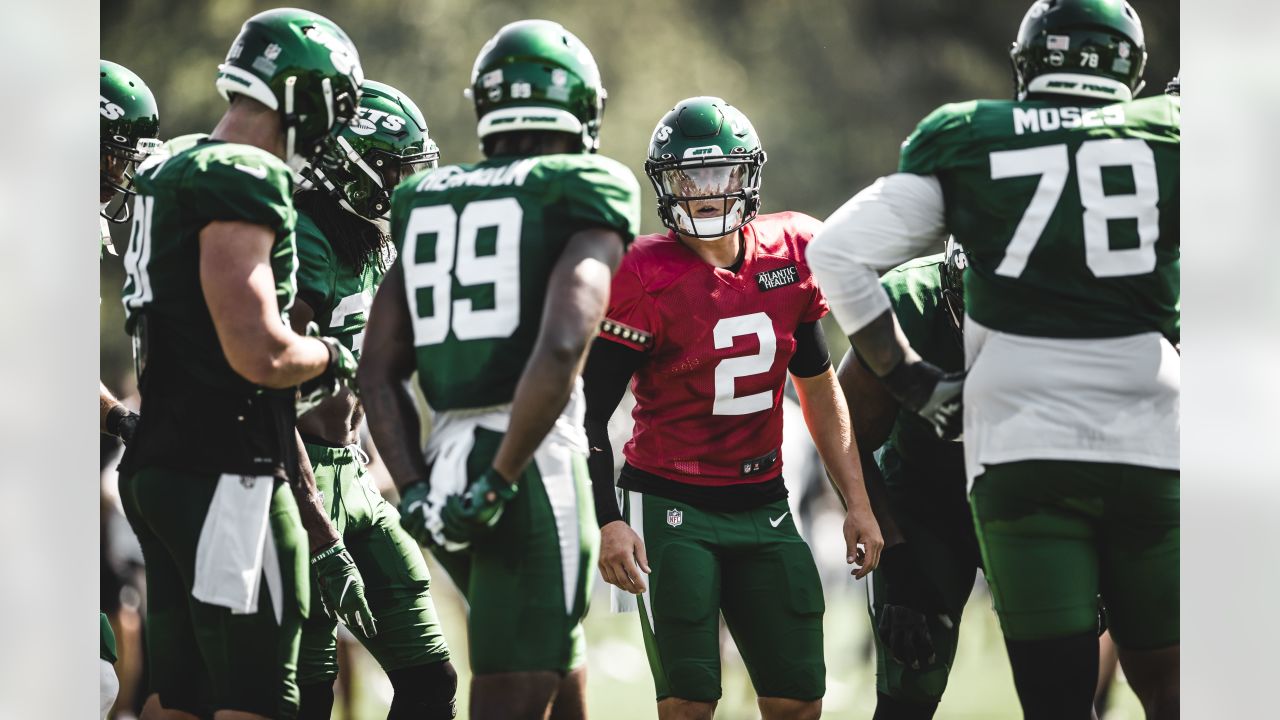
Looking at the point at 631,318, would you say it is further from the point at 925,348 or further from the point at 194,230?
the point at 194,230

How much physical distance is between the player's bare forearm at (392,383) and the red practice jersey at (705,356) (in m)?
0.77

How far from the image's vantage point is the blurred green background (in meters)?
4.11

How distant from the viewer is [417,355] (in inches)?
90.0

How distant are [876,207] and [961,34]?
6.39ft

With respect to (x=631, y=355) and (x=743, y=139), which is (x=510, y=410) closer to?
(x=631, y=355)

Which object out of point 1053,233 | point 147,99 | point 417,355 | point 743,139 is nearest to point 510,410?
point 417,355

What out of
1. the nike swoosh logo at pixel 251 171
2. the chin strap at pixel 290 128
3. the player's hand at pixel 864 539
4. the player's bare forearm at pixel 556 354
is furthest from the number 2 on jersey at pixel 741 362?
the nike swoosh logo at pixel 251 171

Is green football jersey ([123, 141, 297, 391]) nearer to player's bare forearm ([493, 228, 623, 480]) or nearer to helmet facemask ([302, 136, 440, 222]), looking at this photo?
player's bare forearm ([493, 228, 623, 480])

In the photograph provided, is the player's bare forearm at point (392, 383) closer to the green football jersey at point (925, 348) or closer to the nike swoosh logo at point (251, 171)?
the nike swoosh logo at point (251, 171)

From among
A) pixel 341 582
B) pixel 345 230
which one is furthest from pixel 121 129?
pixel 341 582

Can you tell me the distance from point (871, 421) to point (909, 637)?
516 millimetres

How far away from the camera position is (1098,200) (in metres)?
2.28

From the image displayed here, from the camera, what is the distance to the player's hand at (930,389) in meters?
2.47

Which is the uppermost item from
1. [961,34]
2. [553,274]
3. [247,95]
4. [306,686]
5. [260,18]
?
[961,34]
